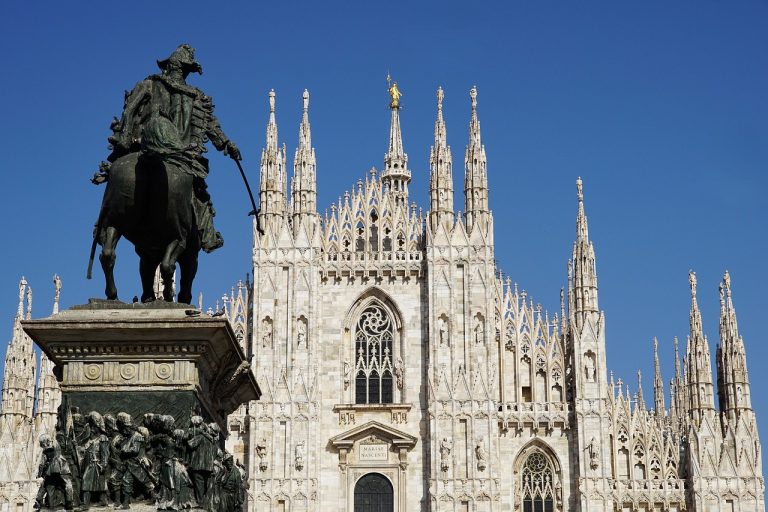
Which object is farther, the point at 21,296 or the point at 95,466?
the point at 21,296

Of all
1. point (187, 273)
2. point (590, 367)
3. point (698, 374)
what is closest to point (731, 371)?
point (698, 374)

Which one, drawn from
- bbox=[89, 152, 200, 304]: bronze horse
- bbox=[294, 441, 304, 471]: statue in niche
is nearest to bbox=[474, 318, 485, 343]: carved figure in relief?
bbox=[294, 441, 304, 471]: statue in niche

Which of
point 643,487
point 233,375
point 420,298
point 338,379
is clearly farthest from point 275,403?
point 233,375

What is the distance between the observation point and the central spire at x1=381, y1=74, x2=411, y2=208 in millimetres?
54188

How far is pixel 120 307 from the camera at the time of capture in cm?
1038

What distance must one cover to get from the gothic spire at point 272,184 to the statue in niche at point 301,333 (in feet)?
11.3

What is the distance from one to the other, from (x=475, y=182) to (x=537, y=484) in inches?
412

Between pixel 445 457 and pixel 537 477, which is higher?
pixel 445 457

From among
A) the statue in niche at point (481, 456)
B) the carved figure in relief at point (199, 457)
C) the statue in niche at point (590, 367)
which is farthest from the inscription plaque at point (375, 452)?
the carved figure in relief at point (199, 457)

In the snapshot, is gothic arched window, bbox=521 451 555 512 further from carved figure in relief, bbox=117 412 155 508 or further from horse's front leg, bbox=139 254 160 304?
carved figure in relief, bbox=117 412 155 508

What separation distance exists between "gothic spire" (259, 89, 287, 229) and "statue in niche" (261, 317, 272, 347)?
3291 mm

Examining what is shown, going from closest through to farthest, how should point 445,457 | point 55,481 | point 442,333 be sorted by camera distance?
point 55,481, point 445,457, point 442,333

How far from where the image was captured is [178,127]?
10.8 metres

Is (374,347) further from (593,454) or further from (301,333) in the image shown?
(593,454)
